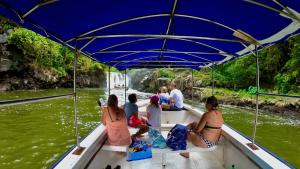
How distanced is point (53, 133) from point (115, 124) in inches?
341

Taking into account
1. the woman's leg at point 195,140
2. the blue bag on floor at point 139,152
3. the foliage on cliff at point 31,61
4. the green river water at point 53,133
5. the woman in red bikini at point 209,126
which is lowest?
the green river water at point 53,133

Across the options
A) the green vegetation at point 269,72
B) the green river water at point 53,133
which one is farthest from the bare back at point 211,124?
the green vegetation at point 269,72

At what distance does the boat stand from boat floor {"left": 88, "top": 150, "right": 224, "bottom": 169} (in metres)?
0.02

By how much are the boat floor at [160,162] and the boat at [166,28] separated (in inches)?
0.7

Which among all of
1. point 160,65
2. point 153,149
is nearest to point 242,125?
point 160,65

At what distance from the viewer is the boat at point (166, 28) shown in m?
2.96

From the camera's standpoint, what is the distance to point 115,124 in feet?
16.1

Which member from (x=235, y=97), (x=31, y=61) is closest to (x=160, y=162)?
(x=235, y=97)

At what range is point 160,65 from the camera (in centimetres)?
977

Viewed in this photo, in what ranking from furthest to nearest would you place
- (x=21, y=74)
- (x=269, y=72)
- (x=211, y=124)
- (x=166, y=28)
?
(x=21, y=74) < (x=269, y=72) < (x=211, y=124) < (x=166, y=28)

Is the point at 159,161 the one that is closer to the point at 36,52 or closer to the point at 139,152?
the point at 139,152

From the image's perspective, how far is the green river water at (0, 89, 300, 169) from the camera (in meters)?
9.30

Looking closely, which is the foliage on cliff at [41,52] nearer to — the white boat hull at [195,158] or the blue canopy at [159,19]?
the white boat hull at [195,158]

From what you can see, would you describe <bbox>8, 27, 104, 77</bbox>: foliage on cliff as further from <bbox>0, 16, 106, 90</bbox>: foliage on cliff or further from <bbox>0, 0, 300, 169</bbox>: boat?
<bbox>0, 0, 300, 169</bbox>: boat
